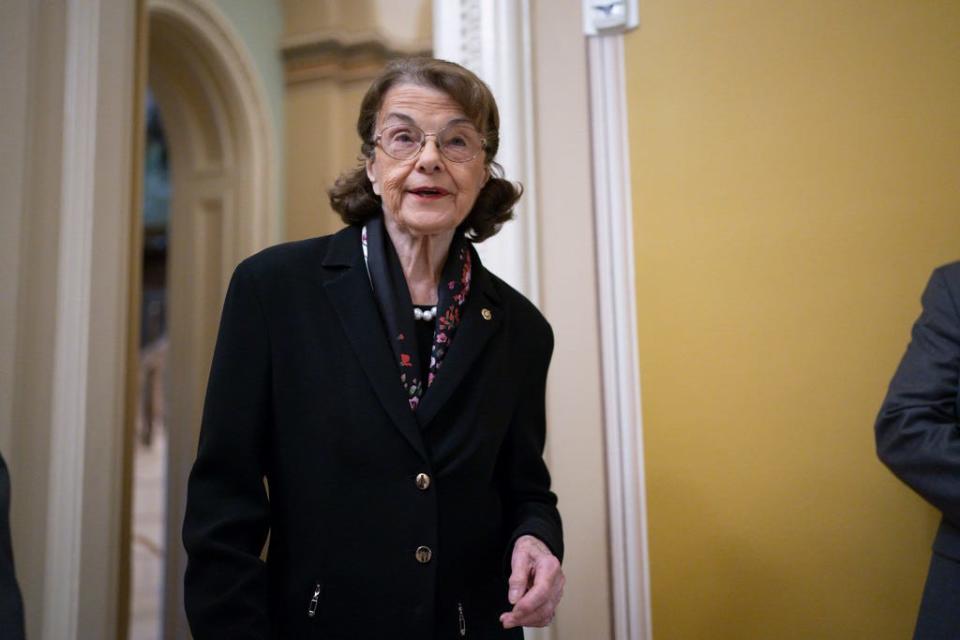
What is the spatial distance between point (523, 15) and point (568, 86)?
260 mm

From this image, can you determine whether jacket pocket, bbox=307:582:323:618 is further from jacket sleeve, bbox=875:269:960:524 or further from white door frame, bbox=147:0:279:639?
white door frame, bbox=147:0:279:639

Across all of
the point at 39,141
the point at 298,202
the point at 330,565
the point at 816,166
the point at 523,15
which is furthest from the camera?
the point at 298,202

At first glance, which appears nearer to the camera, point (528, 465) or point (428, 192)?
point (428, 192)

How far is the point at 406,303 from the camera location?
126cm

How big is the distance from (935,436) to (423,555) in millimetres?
1127

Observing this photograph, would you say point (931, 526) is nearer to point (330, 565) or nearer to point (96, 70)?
point (330, 565)

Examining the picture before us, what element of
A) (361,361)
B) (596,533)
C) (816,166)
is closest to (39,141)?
(361,361)

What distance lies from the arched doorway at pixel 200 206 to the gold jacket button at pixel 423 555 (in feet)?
9.02

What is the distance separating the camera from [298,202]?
3957 millimetres

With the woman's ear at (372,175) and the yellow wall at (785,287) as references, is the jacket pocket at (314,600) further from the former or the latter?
the yellow wall at (785,287)

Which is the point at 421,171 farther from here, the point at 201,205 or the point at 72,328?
the point at 201,205

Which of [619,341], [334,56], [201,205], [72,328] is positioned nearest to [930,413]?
[619,341]

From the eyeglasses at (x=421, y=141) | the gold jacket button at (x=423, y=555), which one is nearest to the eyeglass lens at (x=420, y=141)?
the eyeglasses at (x=421, y=141)

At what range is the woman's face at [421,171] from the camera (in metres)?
1.27
